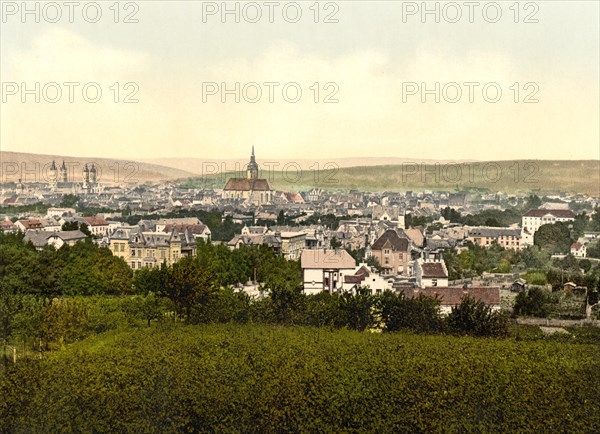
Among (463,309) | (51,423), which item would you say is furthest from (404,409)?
(463,309)

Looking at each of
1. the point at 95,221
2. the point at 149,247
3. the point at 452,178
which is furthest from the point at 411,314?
the point at 95,221

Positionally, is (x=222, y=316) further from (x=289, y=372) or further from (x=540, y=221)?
(x=540, y=221)

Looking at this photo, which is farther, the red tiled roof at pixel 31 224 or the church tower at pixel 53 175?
the red tiled roof at pixel 31 224

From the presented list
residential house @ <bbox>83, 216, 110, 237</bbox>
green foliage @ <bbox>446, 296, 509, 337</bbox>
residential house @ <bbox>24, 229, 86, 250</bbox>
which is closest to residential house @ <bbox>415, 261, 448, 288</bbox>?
green foliage @ <bbox>446, 296, 509, 337</bbox>

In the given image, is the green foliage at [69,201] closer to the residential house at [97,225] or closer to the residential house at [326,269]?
the residential house at [97,225]

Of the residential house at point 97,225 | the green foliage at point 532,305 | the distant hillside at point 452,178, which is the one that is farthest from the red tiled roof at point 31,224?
the green foliage at point 532,305

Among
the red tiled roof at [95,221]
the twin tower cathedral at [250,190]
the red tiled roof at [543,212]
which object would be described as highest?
the twin tower cathedral at [250,190]

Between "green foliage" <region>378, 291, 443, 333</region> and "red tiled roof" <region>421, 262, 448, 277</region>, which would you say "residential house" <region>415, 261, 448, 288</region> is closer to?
"red tiled roof" <region>421, 262, 448, 277</region>
